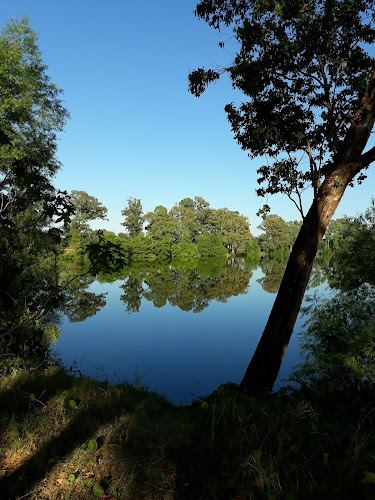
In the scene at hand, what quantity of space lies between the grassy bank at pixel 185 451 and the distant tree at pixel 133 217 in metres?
67.4

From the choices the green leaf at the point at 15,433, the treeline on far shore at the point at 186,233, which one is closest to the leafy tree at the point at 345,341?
the green leaf at the point at 15,433

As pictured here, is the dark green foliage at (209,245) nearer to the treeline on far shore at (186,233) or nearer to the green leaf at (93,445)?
the treeline on far shore at (186,233)

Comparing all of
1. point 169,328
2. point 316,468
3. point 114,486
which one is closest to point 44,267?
point 169,328

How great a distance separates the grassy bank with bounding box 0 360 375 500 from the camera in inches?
96.7

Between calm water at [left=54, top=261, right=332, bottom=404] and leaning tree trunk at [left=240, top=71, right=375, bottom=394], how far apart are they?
167 cm

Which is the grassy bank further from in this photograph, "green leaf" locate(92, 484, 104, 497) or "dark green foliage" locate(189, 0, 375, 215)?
"dark green foliage" locate(189, 0, 375, 215)

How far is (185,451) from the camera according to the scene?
298 cm

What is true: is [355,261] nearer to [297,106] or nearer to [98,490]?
[297,106]

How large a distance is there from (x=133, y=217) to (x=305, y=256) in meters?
66.3

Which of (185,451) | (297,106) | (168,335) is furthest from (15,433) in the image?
(168,335)

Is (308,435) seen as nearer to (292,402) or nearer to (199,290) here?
(292,402)

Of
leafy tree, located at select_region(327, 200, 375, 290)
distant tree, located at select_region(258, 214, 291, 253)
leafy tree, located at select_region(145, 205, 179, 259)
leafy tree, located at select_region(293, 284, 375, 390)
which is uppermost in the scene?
distant tree, located at select_region(258, 214, 291, 253)

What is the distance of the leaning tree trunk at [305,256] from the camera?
5641mm

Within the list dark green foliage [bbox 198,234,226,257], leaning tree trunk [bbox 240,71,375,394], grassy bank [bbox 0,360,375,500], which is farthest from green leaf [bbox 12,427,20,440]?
dark green foliage [bbox 198,234,226,257]
